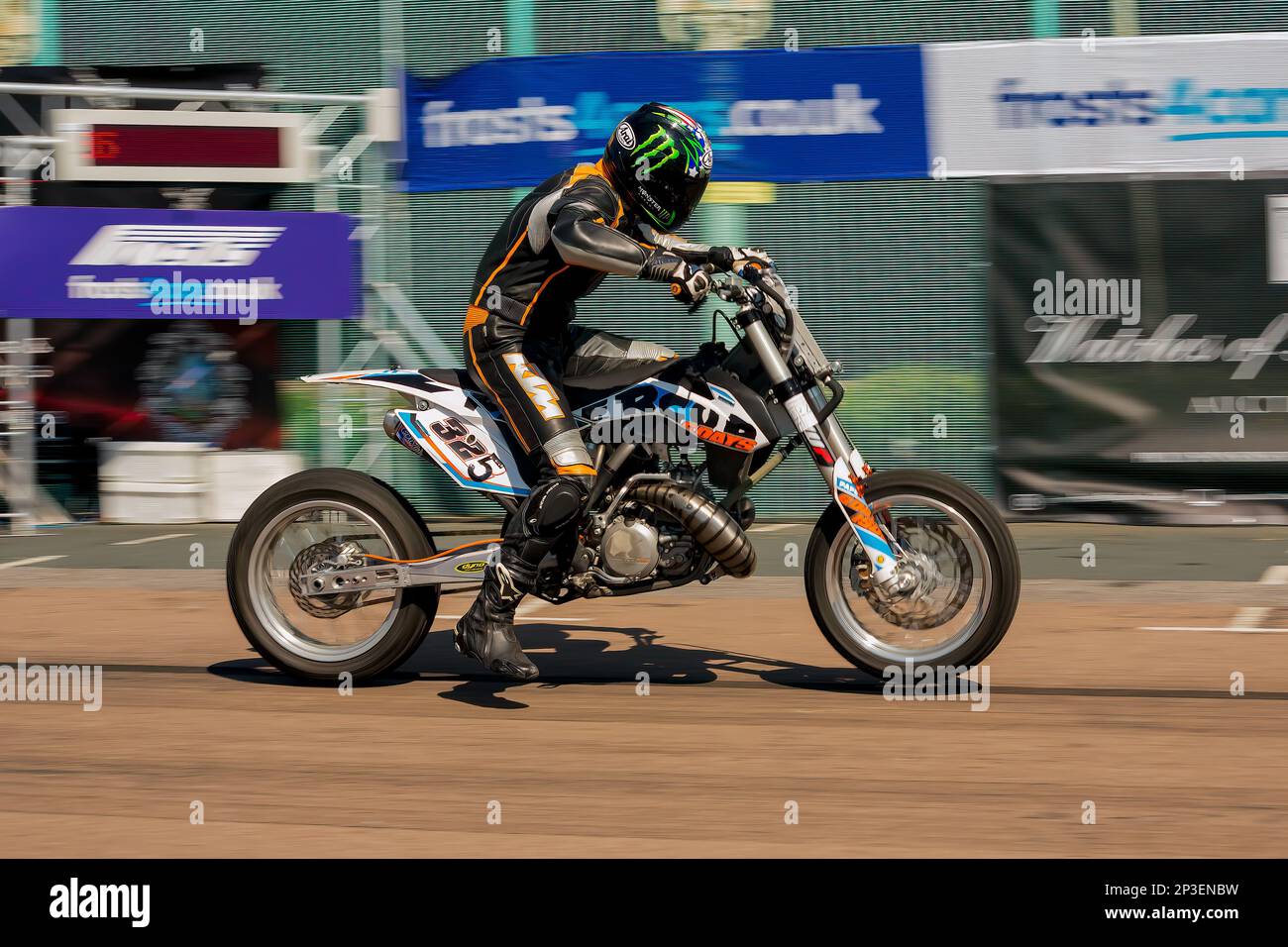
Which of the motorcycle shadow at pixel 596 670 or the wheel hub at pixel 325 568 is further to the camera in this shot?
the motorcycle shadow at pixel 596 670

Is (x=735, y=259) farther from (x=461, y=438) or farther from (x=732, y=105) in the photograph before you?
(x=732, y=105)

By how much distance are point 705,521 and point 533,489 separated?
0.69 metres

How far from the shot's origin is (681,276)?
19.2 ft

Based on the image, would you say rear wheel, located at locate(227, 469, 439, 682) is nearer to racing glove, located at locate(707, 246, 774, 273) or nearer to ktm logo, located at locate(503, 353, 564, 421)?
ktm logo, located at locate(503, 353, 564, 421)

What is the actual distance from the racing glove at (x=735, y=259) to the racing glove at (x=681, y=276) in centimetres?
12

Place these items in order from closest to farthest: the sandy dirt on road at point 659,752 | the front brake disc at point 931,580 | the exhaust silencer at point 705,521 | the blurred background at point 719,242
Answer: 1. the sandy dirt on road at point 659,752
2. the exhaust silencer at point 705,521
3. the front brake disc at point 931,580
4. the blurred background at point 719,242

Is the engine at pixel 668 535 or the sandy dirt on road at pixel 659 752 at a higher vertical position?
the engine at pixel 668 535

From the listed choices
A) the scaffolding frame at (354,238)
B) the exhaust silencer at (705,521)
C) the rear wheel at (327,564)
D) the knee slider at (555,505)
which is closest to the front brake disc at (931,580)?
the exhaust silencer at (705,521)

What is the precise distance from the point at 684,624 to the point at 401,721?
2508 millimetres

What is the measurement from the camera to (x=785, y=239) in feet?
43.0

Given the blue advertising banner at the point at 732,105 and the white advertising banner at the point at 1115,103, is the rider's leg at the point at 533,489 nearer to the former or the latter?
the blue advertising banner at the point at 732,105

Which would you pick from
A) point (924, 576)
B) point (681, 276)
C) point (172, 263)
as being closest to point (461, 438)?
point (681, 276)

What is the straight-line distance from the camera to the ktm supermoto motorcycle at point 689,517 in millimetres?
6195
